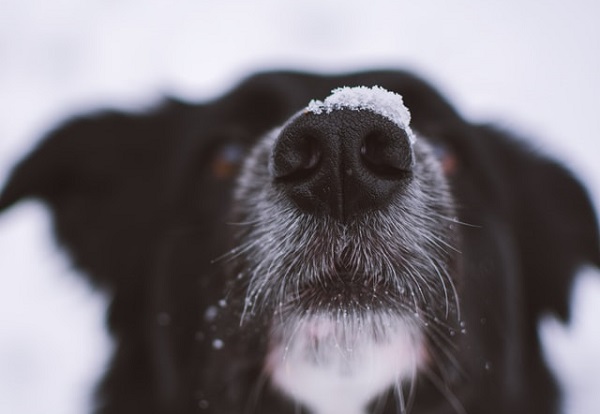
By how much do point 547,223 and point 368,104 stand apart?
1.83 m

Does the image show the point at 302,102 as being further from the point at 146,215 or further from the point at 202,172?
the point at 146,215

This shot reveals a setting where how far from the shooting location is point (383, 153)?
1462 millimetres

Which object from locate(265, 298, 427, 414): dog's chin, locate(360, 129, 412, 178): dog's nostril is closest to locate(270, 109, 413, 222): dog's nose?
locate(360, 129, 412, 178): dog's nostril

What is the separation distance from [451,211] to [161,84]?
186cm

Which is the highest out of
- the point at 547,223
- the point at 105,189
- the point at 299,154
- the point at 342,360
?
the point at 299,154

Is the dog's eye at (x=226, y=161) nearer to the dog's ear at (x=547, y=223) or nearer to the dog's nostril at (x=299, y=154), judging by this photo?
the dog's nostril at (x=299, y=154)

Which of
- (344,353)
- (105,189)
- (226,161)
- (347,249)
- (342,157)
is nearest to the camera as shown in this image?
(342,157)

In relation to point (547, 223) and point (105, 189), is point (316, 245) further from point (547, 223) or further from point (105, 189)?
point (547, 223)

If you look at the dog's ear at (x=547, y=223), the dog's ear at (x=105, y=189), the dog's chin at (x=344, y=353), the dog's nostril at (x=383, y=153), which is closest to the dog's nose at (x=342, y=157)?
the dog's nostril at (x=383, y=153)

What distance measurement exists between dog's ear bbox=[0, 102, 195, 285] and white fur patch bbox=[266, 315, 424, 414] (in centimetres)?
109

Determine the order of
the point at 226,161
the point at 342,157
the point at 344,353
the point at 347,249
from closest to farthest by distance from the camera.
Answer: the point at 342,157
the point at 347,249
the point at 344,353
the point at 226,161

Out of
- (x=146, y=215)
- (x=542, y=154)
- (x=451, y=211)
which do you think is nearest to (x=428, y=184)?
(x=451, y=211)

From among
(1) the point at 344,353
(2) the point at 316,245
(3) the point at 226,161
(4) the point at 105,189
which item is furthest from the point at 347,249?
(4) the point at 105,189

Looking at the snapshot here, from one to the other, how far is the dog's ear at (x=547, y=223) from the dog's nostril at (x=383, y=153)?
5.06 feet
